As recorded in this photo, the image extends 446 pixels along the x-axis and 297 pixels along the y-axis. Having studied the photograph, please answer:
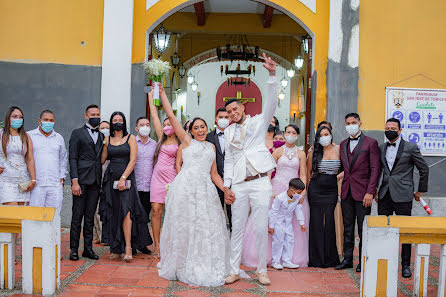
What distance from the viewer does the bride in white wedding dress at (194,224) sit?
488 cm

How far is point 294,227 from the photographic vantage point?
5973 mm

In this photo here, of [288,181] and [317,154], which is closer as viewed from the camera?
[317,154]

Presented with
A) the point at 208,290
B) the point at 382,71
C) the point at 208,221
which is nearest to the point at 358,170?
the point at 208,221

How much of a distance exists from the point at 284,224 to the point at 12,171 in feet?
10.7

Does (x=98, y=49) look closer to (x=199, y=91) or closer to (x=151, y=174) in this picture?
(x=151, y=174)

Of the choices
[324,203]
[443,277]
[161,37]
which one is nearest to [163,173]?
[324,203]

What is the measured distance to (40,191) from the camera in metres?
5.62

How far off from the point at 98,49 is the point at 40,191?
3183 mm

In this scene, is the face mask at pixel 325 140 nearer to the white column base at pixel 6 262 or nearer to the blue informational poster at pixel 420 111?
the blue informational poster at pixel 420 111

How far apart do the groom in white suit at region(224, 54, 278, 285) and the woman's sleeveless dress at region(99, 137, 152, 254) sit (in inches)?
57.4

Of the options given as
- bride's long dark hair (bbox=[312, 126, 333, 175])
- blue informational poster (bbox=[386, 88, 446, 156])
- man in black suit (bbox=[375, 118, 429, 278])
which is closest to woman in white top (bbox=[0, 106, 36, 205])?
bride's long dark hair (bbox=[312, 126, 333, 175])

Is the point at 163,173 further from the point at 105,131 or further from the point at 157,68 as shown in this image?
the point at 157,68

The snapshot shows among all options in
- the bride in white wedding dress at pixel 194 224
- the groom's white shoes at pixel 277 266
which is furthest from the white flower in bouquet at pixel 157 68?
the groom's white shoes at pixel 277 266

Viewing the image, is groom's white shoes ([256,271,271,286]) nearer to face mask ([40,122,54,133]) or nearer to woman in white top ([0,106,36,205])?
woman in white top ([0,106,36,205])
